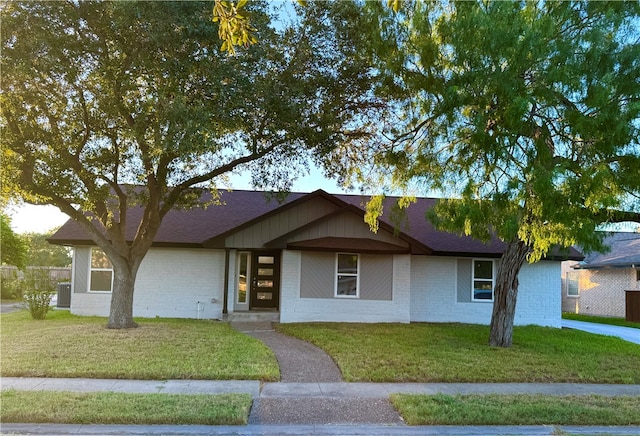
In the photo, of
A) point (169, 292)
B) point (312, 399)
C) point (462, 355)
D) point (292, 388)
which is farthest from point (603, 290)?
point (312, 399)

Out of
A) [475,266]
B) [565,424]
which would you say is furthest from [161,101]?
[475,266]

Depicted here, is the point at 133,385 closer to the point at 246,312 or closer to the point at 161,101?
the point at 161,101

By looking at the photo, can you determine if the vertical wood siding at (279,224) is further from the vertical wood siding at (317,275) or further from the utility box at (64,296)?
the utility box at (64,296)

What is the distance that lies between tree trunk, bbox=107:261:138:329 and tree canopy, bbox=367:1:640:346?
27.5 feet

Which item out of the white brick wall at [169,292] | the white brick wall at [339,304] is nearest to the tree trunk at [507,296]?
the white brick wall at [339,304]

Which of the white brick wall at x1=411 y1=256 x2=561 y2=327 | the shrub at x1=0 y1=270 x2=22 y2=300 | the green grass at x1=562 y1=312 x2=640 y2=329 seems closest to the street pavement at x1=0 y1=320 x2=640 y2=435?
the white brick wall at x1=411 y1=256 x2=561 y2=327

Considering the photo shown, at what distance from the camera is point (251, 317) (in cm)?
1614

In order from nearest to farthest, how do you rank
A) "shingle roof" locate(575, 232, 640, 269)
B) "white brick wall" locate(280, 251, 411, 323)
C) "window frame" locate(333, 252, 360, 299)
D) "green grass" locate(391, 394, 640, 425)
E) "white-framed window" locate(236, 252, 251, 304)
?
"green grass" locate(391, 394, 640, 425), "white brick wall" locate(280, 251, 411, 323), "window frame" locate(333, 252, 360, 299), "white-framed window" locate(236, 252, 251, 304), "shingle roof" locate(575, 232, 640, 269)

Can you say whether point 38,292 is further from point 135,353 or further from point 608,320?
point 608,320

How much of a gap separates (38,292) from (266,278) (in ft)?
24.1

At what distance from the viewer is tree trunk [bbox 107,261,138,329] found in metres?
12.7

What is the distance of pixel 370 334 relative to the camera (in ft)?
43.0

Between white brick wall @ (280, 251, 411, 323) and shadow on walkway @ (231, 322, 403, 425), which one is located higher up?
white brick wall @ (280, 251, 411, 323)

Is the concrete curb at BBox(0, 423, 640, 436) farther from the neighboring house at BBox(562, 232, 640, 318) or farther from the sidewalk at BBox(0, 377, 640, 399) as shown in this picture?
the neighboring house at BBox(562, 232, 640, 318)
